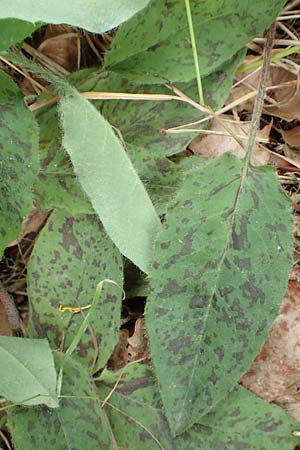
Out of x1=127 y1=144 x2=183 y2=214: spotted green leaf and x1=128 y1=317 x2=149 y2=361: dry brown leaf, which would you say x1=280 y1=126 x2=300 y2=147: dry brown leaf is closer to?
x1=127 y1=144 x2=183 y2=214: spotted green leaf

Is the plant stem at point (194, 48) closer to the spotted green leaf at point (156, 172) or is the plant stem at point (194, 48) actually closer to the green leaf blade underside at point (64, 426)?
the spotted green leaf at point (156, 172)

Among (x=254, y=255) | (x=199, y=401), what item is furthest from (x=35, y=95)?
(x=199, y=401)

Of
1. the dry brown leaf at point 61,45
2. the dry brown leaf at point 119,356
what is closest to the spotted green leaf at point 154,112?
the dry brown leaf at point 61,45

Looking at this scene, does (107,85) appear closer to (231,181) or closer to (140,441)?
(231,181)

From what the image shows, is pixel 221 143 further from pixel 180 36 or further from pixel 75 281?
pixel 75 281

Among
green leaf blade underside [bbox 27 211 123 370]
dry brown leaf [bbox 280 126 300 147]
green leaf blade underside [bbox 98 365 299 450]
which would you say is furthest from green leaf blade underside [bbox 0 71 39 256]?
dry brown leaf [bbox 280 126 300 147]

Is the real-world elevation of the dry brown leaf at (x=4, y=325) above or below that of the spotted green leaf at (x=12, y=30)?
below
